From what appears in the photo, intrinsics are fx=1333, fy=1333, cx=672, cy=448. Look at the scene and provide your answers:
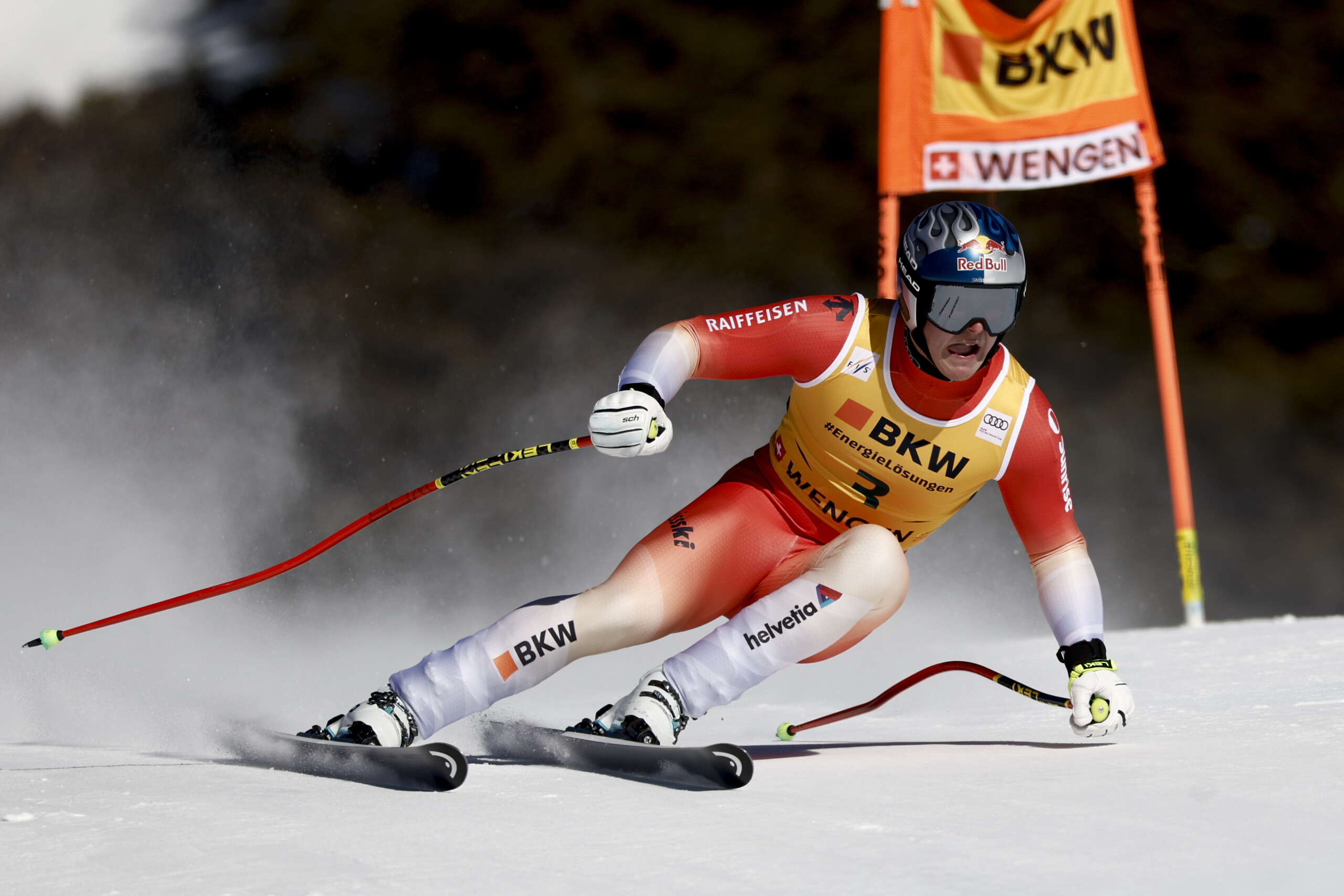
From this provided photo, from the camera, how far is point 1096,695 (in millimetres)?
3082

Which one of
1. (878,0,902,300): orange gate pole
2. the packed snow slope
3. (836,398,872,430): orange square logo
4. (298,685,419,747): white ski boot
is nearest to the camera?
the packed snow slope

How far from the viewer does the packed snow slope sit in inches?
73.2

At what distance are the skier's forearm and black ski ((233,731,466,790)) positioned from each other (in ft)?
4.92

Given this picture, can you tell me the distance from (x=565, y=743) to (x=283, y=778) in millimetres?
592

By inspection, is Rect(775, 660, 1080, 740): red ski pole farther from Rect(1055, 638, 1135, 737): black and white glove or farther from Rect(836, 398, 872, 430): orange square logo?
Rect(836, 398, 872, 430): orange square logo

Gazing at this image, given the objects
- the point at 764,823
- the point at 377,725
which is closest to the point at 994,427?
the point at 764,823

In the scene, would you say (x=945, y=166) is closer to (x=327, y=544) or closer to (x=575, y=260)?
(x=575, y=260)

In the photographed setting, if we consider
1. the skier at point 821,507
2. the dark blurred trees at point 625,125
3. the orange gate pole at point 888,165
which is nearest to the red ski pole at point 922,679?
the skier at point 821,507

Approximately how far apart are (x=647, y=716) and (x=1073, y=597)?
1100 mm

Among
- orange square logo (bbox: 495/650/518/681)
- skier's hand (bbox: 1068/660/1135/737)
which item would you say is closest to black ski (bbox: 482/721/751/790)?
orange square logo (bbox: 495/650/518/681)

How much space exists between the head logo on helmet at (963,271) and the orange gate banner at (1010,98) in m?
3.53

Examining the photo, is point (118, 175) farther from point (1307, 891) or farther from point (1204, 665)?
point (1307, 891)

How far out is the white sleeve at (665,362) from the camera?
3.05 m

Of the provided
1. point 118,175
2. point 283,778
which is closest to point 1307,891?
point 283,778
